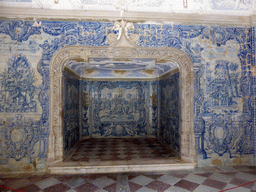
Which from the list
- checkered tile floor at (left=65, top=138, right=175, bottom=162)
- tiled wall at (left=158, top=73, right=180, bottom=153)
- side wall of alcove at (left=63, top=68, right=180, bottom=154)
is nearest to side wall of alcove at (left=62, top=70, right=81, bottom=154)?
checkered tile floor at (left=65, top=138, right=175, bottom=162)

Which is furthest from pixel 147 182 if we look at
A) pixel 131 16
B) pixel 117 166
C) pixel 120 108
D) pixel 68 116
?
pixel 120 108

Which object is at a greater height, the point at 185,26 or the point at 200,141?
the point at 185,26

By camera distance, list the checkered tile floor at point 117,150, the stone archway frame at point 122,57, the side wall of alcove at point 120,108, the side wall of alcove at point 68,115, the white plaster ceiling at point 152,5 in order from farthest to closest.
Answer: the side wall of alcove at point 120,108 < the side wall of alcove at point 68,115 < the checkered tile floor at point 117,150 < the stone archway frame at point 122,57 < the white plaster ceiling at point 152,5

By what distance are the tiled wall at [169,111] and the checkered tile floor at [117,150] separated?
313 mm

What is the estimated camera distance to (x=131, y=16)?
3867mm

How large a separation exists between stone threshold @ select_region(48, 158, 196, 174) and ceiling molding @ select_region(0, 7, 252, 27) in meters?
3.15

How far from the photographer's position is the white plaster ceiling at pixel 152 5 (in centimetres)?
361

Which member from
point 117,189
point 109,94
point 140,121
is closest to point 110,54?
point 117,189

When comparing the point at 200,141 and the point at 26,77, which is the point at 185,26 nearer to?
the point at 200,141

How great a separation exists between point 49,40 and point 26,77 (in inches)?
36.4

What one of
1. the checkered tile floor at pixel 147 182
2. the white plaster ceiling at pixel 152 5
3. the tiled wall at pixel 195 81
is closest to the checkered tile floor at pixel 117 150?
the checkered tile floor at pixel 147 182

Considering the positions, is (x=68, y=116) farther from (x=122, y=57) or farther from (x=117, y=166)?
(x=122, y=57)

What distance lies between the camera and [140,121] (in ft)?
22.8

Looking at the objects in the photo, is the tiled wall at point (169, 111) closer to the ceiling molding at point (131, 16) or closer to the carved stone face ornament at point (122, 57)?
the carved stone face ornament at point (122, 57)
